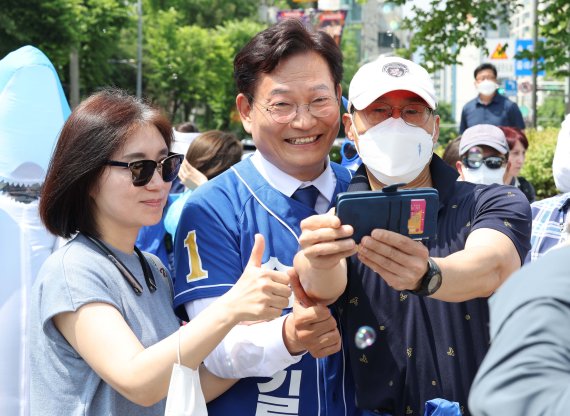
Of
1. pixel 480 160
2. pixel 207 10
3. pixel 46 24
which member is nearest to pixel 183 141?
pixel 480 160

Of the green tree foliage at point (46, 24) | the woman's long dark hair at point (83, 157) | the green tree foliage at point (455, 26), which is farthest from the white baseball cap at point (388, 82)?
the green tree foliage at point (46, 24)

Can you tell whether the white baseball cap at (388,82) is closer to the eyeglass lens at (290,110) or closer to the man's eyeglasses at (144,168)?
the eyeglass lens at (290,110)

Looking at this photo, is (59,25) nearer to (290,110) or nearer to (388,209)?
(290,110)

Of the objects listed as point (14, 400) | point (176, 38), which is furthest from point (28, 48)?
point (176, 38)

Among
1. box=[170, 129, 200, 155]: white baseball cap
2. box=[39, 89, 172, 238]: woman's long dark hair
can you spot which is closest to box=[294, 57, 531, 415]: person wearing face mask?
box=[39, 89, 172, 238]: woman's long dark hair

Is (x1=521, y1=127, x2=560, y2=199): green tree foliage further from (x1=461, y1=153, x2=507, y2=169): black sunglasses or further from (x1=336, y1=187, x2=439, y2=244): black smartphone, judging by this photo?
(x1=336, y1=187, x2=439, y2=244): black smartphone

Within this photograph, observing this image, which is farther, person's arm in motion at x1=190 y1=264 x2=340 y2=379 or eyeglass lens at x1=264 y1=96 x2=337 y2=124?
eyeglass lens at x1=264 y1=96 x2=337 y2=124

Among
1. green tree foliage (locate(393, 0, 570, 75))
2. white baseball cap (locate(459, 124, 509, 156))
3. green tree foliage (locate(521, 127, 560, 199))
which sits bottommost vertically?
green tree foliage (locate(521, 127, 560, 199))

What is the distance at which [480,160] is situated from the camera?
4.95 meters

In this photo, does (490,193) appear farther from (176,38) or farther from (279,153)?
(176,38)

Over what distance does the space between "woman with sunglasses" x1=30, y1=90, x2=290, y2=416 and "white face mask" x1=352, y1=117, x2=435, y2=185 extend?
0.45 m

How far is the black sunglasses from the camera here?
4.91 meters

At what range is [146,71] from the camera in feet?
145

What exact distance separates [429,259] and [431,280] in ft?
0.19
